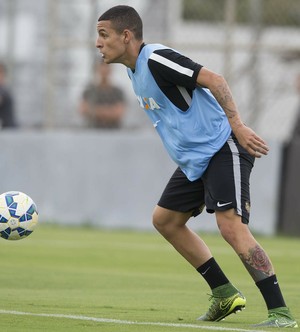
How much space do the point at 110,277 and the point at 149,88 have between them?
389 centimetres

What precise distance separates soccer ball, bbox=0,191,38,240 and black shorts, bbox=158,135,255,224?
118 cm

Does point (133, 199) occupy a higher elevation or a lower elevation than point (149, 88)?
lower

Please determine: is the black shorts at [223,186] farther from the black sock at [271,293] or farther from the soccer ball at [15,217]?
the soccer ball at [15,217]

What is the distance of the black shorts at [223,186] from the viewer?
826cm

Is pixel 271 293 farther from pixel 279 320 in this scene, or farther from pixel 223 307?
pixel 223 307

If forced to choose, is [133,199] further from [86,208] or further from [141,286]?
[141,286]

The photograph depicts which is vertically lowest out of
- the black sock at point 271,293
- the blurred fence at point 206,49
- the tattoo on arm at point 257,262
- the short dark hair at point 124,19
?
the blurred fence at point 206,49

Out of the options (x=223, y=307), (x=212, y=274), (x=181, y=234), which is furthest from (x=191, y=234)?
(x=223, y=307)

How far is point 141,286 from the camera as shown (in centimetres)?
1109

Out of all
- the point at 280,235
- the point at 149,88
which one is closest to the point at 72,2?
the point at 280,235

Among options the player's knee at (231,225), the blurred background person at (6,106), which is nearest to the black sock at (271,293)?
the player's knee at (231,225)

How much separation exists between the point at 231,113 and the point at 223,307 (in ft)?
4.77

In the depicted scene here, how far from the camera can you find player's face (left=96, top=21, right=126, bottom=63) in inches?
338

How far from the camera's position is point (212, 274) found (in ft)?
29.0
